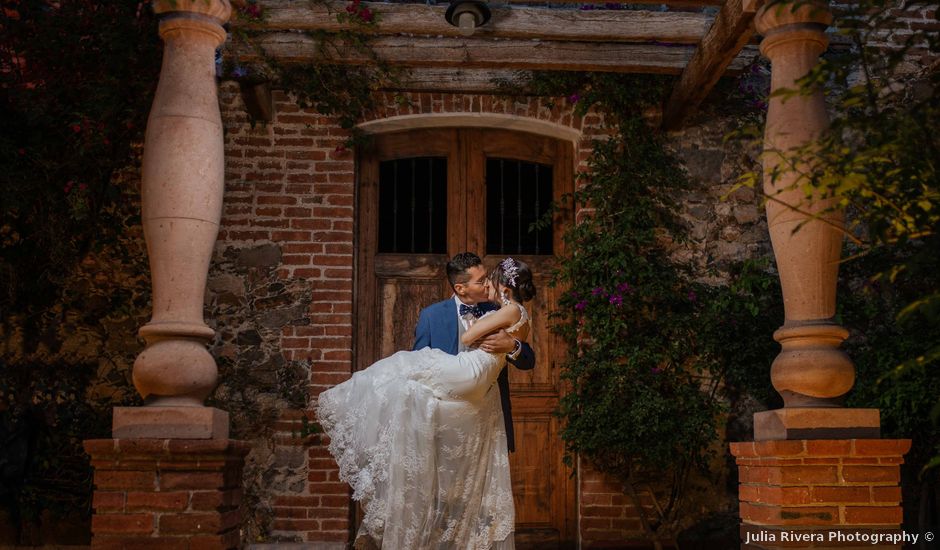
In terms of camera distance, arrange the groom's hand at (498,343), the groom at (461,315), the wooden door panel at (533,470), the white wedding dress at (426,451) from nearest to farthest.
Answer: the white wedding dress at (426,451) < the groom's hand at (498,343) < the groom at (461,315) < the wooden door panel at (533,470)

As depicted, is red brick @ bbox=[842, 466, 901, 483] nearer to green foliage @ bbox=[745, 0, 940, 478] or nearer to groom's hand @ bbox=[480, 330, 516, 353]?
green foliage @ bbox=[745, 0, 940, 478]

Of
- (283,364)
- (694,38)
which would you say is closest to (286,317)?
(283,364)

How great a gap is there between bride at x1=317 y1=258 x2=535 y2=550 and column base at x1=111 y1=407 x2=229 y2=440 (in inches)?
39.8

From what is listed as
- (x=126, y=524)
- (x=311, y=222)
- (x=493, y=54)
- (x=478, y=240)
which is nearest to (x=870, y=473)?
(x=126, y=524)

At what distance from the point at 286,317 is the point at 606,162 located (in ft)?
8.70

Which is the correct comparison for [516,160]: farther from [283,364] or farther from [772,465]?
[772,465]

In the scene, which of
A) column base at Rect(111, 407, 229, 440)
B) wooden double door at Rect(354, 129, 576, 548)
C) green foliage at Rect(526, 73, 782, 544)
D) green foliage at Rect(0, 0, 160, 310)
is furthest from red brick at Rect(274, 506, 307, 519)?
column base at Rect(111, 407, 229, 440)

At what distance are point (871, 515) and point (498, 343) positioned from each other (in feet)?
6.41

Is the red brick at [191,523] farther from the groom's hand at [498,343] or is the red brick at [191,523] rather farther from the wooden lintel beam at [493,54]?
the wooden lintel beam at [493,54]

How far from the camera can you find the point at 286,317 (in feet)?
22.2

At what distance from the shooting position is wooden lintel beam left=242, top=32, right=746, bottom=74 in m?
6.25

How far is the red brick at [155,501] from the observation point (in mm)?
3980

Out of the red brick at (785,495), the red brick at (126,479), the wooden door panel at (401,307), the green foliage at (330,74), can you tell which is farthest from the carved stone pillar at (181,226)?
the wooden door panel at (401,307)

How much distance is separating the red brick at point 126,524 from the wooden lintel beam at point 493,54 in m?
3.47
